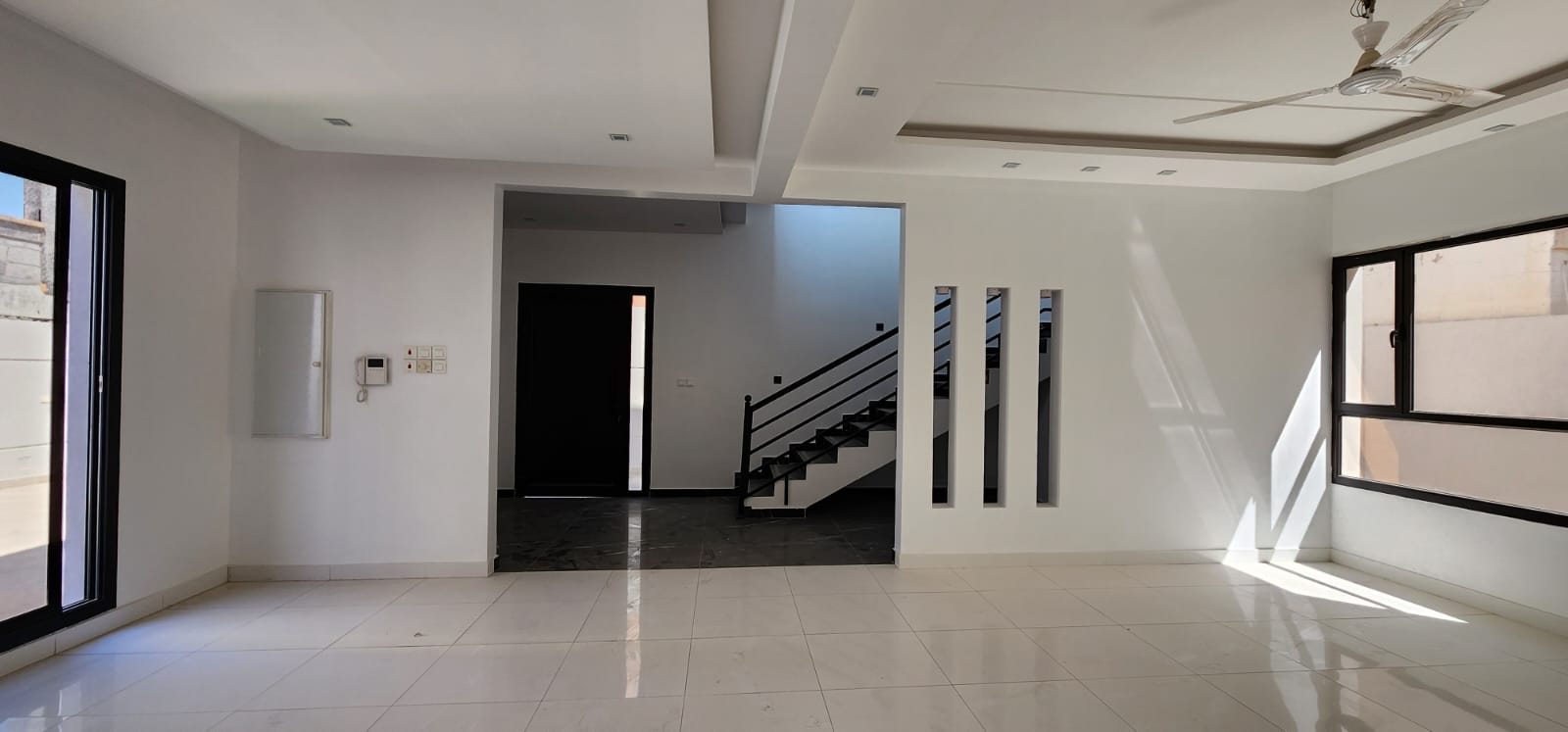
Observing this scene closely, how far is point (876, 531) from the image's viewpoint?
5559 mm

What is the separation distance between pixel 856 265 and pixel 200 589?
6054 millimetres

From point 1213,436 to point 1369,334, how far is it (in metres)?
1.29

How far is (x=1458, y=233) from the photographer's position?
13.1 feet

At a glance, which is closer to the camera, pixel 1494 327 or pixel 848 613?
pixel 848 613

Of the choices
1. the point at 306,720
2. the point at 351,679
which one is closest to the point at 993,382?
the point at 351,679

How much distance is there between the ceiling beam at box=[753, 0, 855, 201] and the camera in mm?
2209

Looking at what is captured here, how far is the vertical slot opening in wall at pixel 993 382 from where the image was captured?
185 inches

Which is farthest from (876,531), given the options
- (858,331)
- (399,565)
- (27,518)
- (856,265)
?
(27,518)

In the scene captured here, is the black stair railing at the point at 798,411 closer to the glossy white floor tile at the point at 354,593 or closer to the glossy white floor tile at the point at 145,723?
the glossy white floor tile at the point at 354,593

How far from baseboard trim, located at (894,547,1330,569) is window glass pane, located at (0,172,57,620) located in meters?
4.62

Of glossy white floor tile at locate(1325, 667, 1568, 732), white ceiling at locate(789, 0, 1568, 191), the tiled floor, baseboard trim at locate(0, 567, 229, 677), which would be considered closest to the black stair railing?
white ceiling at locate(789, 0, 1568, 191)

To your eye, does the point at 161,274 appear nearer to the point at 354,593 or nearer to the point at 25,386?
the point at 25,386

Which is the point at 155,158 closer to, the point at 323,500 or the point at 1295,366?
the point at 323,500

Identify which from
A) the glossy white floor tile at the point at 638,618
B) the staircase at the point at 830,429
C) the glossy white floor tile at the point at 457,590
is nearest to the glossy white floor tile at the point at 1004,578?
the staircase at the point at 830,429
